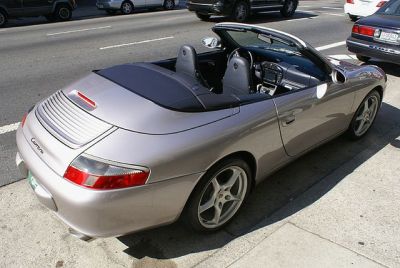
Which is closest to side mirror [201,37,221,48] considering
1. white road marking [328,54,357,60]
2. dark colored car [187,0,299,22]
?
white road marking [328,54,357,60]

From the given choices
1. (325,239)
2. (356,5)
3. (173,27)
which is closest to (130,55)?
(173,27)

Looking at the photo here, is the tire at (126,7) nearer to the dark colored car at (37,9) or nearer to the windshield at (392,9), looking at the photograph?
the dark colored car at (37,9)

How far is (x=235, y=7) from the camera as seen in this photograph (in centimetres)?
1436

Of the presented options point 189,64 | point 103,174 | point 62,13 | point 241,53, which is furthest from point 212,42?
point 62,13

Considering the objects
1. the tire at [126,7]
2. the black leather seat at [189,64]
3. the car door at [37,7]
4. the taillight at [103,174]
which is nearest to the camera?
the taillight at [103,174]

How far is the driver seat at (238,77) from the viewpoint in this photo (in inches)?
139

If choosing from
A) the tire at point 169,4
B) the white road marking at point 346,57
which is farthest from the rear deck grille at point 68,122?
the tire at point 169,4

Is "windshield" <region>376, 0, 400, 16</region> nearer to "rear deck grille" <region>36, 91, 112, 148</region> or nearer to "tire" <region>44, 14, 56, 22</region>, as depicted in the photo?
"rear deck grille" <region>36, 91, 112, 148</region>

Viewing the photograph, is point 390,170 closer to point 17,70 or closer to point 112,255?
point 112,255

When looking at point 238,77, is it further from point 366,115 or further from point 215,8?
point 215,8

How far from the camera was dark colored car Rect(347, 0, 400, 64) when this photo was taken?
7156mm

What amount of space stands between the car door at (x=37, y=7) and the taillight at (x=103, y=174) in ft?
45.3

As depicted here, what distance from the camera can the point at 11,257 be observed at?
291 cm

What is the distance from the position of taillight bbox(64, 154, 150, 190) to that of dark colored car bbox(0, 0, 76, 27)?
13525mm
